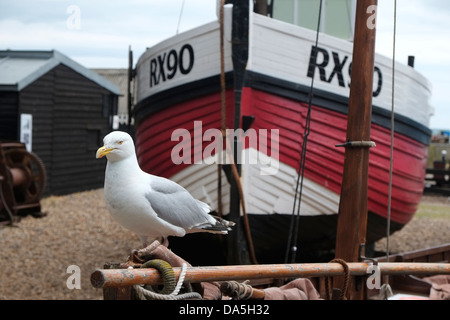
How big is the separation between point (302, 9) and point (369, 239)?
118 inches

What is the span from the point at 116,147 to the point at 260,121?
15.5ft

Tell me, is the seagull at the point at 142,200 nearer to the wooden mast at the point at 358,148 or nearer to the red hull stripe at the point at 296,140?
the wooden mast at the point at 358,148

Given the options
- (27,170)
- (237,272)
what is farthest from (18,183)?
(237,272)

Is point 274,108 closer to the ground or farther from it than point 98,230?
farther from it

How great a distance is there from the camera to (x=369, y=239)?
7.72 meters

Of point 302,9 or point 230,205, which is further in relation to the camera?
point 302,9

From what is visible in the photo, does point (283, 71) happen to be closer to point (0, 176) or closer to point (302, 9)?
point (302, 9)

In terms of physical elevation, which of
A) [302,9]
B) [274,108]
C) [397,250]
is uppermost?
[302,9]

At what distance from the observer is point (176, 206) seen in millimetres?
1654

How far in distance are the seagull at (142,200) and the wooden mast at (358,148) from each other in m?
1.64

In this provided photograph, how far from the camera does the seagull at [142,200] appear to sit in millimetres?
1340

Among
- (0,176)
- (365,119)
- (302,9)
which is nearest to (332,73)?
(302,9)

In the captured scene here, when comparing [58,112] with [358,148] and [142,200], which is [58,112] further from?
[142,200]

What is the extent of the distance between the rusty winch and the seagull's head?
956 cm
